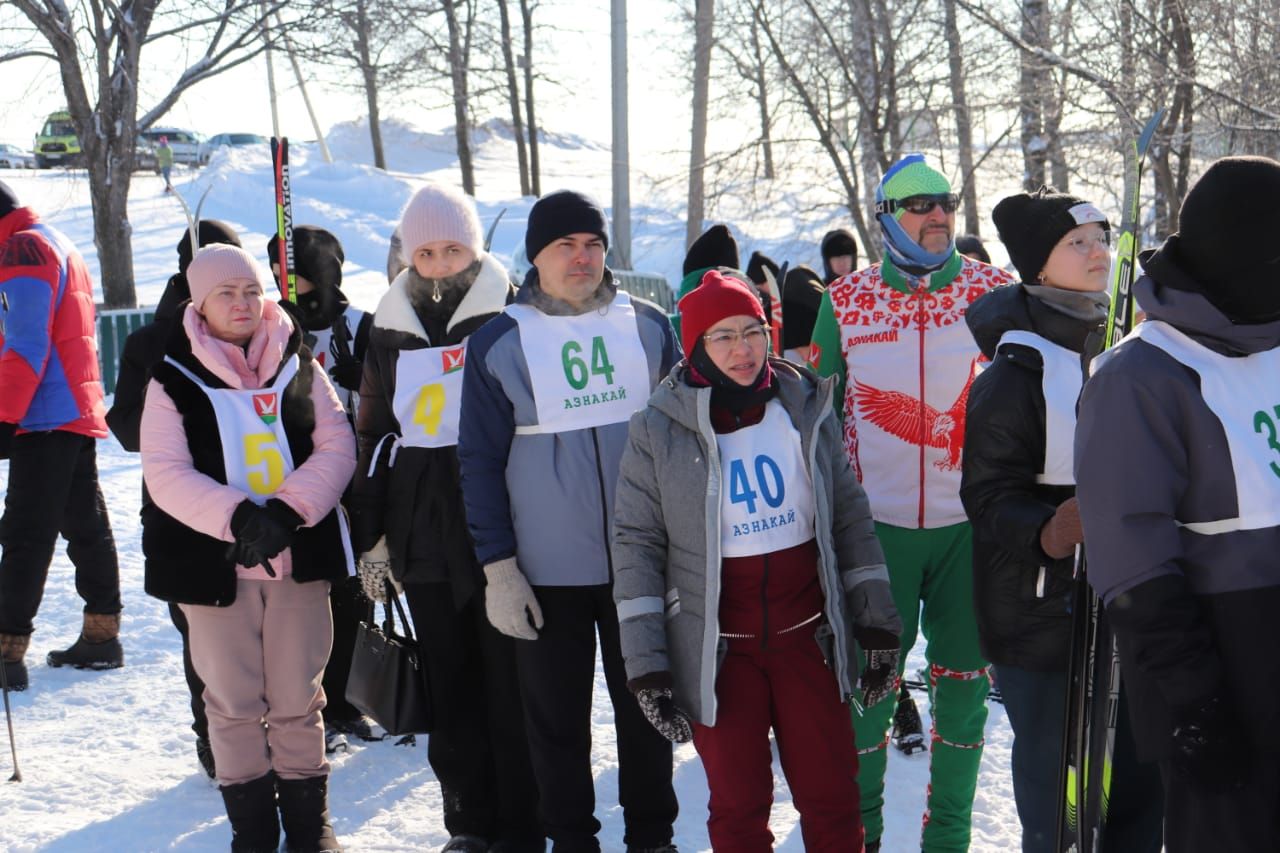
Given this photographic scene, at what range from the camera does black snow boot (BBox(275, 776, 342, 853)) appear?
3.95 metres

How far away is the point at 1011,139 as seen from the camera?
564 inches

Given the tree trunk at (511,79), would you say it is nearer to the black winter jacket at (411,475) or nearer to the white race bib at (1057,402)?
the black winter jacket at (411,475)

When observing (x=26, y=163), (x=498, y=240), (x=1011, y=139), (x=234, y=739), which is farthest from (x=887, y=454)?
(x=26, y=163)

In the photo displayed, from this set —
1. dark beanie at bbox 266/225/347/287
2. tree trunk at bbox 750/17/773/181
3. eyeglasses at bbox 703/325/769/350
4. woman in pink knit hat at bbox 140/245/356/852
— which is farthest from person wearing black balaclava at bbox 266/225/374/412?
tree trunk at bbox 750/17/773/181

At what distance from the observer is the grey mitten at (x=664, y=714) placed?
→ 311 cm

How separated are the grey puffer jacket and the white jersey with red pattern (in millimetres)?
548

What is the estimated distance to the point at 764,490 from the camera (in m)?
3.22

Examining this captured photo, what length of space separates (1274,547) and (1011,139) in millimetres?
12774

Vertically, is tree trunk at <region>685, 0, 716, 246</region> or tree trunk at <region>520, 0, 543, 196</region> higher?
tree trunk at <region>520, 0, 543, 196</region>

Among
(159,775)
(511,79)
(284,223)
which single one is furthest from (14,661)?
(511,79)

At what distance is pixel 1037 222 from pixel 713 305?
850mm

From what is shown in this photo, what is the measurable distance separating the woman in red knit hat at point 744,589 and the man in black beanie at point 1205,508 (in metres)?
0.91

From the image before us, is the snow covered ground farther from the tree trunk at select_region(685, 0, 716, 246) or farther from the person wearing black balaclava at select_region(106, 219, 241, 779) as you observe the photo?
the tree trunk at select_region(685, 0, 716, 246)

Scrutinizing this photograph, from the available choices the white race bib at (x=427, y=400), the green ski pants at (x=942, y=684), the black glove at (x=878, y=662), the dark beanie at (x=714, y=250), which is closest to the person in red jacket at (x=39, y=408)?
the white race bib at (x=427, y=400)
